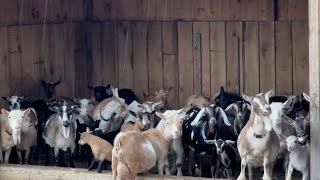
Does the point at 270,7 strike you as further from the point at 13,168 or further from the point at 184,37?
the point at 13,168

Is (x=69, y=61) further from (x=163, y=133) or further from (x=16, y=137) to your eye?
(x=163, y=133)

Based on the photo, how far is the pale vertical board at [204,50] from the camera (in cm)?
1382

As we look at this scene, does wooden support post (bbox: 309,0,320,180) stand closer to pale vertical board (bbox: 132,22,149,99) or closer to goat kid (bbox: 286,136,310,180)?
goat kid (bbox: 286,136,310,180)

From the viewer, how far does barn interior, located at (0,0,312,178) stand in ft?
43.6

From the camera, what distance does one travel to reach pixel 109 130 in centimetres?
1255

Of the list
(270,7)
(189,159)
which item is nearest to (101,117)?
(189,159)

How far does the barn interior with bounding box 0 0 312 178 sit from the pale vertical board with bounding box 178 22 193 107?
0.05 feet

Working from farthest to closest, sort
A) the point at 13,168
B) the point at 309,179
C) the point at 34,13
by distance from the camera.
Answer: the point at 34,13, the point at 13,168, the point at 309,179

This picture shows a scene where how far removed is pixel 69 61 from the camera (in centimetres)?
1465

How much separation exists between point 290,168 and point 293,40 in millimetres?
3136

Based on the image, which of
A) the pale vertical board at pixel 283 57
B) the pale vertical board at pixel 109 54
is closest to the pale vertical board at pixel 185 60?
the pale vertical board at pixel 109 54

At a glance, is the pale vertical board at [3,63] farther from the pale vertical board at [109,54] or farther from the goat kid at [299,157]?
the goat kid at [299,157]

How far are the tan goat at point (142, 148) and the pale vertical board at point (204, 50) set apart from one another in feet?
10.1

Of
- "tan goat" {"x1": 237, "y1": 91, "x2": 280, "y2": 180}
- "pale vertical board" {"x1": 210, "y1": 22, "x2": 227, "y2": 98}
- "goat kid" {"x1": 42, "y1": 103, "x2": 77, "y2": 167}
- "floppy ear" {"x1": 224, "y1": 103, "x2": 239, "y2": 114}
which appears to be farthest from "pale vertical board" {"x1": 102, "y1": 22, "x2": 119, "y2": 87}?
"tan goat" {"x1": 237, "y1": 91, "x2": 280, "y2": 180}
